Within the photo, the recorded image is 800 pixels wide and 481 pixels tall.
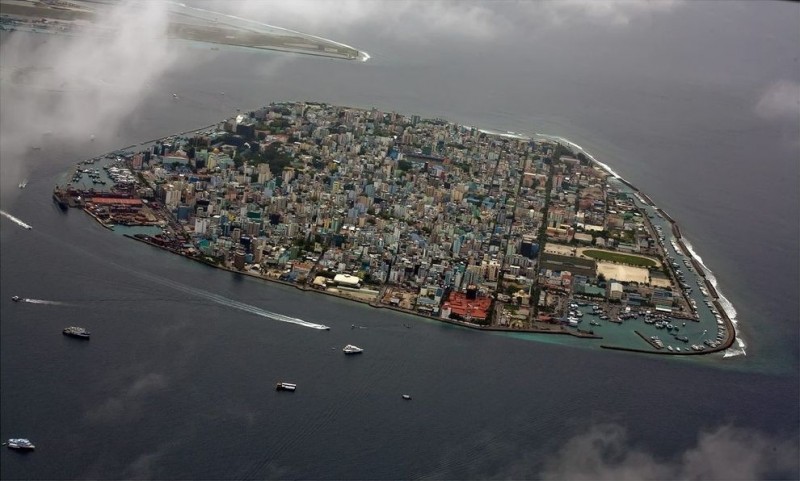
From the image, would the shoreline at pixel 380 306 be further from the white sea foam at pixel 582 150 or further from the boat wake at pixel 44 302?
the white sea foam at pixel 582 150

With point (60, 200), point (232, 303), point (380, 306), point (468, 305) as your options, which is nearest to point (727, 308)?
point (468, 305)

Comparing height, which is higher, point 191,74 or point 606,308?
point 191,74

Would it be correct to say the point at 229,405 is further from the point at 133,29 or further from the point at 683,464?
the point at 133,29

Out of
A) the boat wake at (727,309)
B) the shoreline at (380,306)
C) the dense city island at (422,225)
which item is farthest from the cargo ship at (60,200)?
the boat wake at (727,309)

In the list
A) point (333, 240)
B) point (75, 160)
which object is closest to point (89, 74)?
point (75, 160)

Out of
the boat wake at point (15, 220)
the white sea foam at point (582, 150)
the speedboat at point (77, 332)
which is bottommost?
the speedboat at point (77, 332)

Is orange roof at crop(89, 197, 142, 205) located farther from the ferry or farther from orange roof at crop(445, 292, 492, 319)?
the ferry

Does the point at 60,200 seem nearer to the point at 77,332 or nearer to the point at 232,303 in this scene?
the point at 232,303
